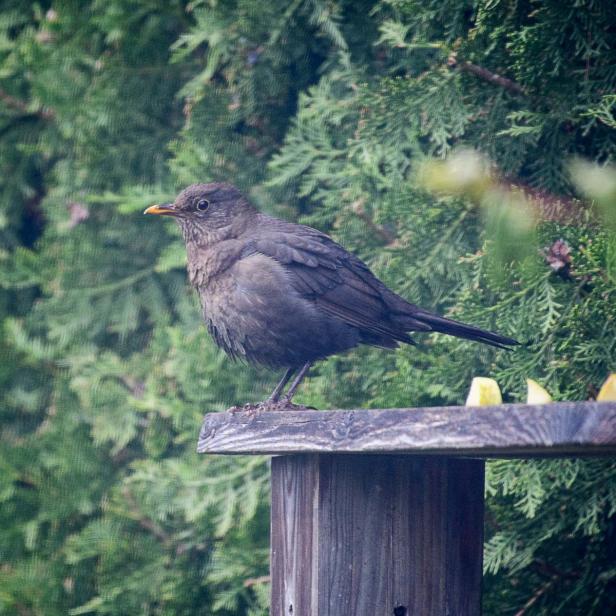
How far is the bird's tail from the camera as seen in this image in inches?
119

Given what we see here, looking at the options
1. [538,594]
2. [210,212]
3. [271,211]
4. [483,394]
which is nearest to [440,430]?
[483,394]

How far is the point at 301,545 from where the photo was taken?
8.51ft

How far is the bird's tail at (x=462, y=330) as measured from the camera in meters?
3.02

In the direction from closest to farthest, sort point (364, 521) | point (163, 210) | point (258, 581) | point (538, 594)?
1. point (364, 521)
2. point (538, 594)
3. point (163, 210)
4. point (258, 581)

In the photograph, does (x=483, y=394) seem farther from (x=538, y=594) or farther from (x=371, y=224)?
(x=371, y=224)

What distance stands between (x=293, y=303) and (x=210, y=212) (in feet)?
2.39

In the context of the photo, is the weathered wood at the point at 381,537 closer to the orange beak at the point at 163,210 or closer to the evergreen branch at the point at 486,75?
the orange beak at the point at 163,210

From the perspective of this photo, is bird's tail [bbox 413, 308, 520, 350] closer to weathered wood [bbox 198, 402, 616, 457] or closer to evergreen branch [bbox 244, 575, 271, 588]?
weathered wood [bbox 198, 402, 616, 457]

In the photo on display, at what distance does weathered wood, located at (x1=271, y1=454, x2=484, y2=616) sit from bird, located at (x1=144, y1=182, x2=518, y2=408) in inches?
30.1

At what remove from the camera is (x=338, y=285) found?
11.5 ft

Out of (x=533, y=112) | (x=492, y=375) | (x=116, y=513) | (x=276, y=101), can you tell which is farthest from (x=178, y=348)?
(x=533, y=112)

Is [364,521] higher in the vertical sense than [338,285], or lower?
lower

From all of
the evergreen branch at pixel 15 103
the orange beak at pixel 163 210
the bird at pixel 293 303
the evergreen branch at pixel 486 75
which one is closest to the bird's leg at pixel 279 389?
the bird at pixel 293 303

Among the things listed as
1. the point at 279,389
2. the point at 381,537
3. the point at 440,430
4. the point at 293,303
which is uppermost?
the point at 293,303
